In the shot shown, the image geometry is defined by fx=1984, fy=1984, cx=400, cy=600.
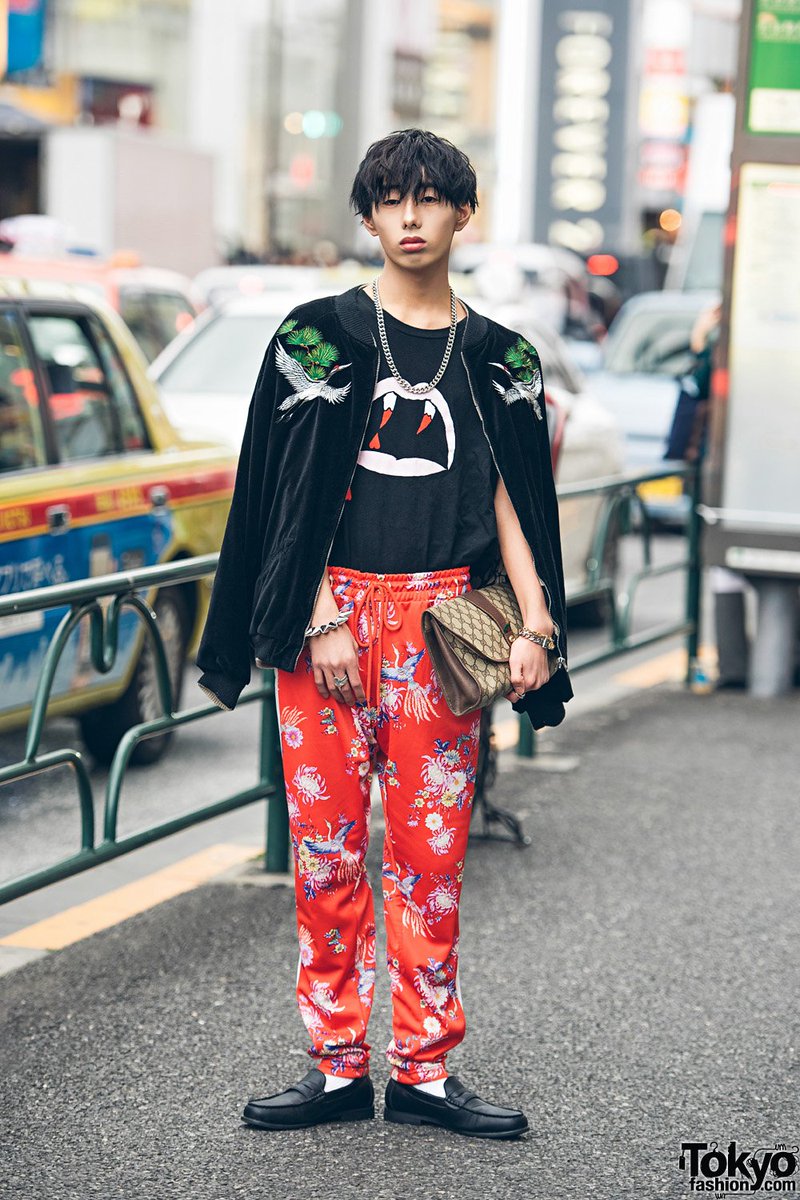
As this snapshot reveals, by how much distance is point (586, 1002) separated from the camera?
186 inches

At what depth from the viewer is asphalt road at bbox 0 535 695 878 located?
20.3ft

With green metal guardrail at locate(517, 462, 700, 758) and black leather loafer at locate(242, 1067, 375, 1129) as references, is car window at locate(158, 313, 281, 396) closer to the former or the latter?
green metal guardrail at locate(517, 462, 700, 758)

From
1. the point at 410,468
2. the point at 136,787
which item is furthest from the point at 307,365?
the point at 136,787

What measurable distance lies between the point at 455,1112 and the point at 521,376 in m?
1.42

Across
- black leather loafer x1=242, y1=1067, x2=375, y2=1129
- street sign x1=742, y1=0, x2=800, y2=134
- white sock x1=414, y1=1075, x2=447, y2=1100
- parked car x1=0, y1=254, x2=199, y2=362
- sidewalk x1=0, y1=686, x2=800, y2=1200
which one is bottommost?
sidewalk x1=0, y1=686, x2=800, y2=1200

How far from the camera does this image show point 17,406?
6547 millimetres

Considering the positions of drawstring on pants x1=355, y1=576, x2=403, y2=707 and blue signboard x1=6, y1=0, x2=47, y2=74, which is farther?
blue signboard x1=6, y1=0, x2=47, y2=74

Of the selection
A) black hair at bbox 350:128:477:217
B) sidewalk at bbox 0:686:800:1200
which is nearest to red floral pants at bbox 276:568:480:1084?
sidewalk at bbox 0:686:800:1200

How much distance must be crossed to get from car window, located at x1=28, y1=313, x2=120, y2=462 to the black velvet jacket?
10.2 ft

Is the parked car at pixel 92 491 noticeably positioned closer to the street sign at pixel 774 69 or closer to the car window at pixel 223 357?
the car window at pixel 223 357

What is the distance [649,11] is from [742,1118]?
5767cm

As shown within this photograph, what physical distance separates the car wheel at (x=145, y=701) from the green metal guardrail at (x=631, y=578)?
51.0 inches

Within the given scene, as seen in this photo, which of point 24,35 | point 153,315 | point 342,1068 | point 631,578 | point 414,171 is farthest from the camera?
point 24,35

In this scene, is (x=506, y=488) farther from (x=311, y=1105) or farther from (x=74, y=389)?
(x=74, y=389)
